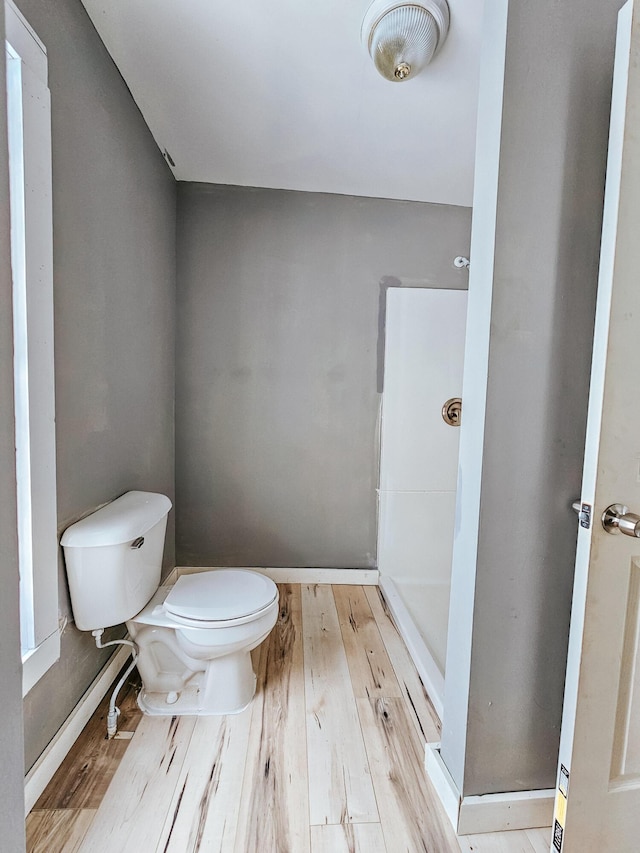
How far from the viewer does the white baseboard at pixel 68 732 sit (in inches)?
50.0

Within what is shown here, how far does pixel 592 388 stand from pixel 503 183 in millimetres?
536

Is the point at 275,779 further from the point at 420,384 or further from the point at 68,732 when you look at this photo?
the point at 420,384

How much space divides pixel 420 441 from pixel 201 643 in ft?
5.44

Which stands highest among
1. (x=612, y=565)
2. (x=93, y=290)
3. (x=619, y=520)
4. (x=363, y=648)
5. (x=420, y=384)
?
(x=93, y=290)

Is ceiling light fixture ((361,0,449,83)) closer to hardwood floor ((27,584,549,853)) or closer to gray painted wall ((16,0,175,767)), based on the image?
gray painted wall ((16,0,175,767))

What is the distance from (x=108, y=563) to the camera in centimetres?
148

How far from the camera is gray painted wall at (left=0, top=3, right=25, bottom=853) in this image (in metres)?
0.62

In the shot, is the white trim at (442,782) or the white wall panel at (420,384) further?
the white wall panel at (420,384)

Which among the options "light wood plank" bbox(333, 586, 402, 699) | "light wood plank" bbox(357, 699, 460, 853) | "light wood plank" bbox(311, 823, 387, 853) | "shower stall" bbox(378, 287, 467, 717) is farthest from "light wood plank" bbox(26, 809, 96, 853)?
"shower stall" bbox(378, 287, 467, 717)

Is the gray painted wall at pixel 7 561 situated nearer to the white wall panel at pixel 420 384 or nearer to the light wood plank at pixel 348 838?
→ the light wood plank at pixel 348 838

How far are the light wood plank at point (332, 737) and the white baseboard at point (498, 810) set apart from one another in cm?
22

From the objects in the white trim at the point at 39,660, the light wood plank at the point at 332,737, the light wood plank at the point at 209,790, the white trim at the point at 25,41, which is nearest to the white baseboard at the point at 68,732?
the white trim at the point at 39,660

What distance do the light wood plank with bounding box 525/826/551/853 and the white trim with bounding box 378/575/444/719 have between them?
38 centimetres

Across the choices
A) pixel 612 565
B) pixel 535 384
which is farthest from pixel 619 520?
pixel 535 384
